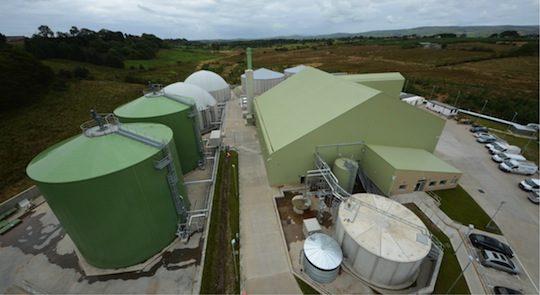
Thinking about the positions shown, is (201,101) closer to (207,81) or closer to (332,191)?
(207,81)

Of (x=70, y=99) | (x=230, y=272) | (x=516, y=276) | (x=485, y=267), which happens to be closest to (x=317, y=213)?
(x=230, y=272)

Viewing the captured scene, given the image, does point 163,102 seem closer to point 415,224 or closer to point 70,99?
point 415,224

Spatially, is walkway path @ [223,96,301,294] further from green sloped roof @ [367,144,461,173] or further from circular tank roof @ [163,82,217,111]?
circular tank roof @ [163,82,217,111]

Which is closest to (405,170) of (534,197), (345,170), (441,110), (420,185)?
(420,185)

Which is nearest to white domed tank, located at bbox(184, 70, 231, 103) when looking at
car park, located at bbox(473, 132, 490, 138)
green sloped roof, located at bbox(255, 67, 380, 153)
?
green sloped roof, located at bbox(255, 67, 380, 153)

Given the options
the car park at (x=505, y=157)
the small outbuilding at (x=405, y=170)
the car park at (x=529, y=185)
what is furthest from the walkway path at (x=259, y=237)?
the car park at (x=505, y=157)
